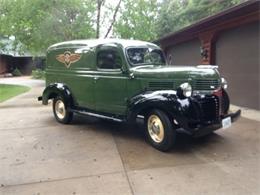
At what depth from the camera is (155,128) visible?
16.9ft

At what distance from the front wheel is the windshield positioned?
50.7 inches

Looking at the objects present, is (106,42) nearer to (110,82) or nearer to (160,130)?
(110,82)

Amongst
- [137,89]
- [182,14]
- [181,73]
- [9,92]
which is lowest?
[9,92]

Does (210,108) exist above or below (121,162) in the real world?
above

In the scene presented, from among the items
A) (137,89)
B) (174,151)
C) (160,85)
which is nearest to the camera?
(174,151)

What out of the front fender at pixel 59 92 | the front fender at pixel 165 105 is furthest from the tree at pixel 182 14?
the front fender at pixel 165 105

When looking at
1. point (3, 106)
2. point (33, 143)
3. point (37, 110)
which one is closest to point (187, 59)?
point (37, 110)

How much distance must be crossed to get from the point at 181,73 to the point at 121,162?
180cm

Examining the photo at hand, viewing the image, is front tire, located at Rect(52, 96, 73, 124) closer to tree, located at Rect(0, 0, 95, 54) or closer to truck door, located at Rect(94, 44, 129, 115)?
truck door, located at Rect(94, 44, 129, 115)

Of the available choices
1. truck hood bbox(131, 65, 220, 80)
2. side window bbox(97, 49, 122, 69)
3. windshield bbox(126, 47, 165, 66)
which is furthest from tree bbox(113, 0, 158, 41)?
truck hood bbox(131, 65, 220, 80)

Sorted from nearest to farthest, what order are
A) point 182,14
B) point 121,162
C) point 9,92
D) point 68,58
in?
point 121,162 < point 68,58 < point 9,92 < point 182,14

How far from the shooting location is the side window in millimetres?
6008

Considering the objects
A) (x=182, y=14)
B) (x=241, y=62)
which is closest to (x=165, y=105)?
(x=241, y=62)

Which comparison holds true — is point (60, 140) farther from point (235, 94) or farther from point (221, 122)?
point (235, 94)
